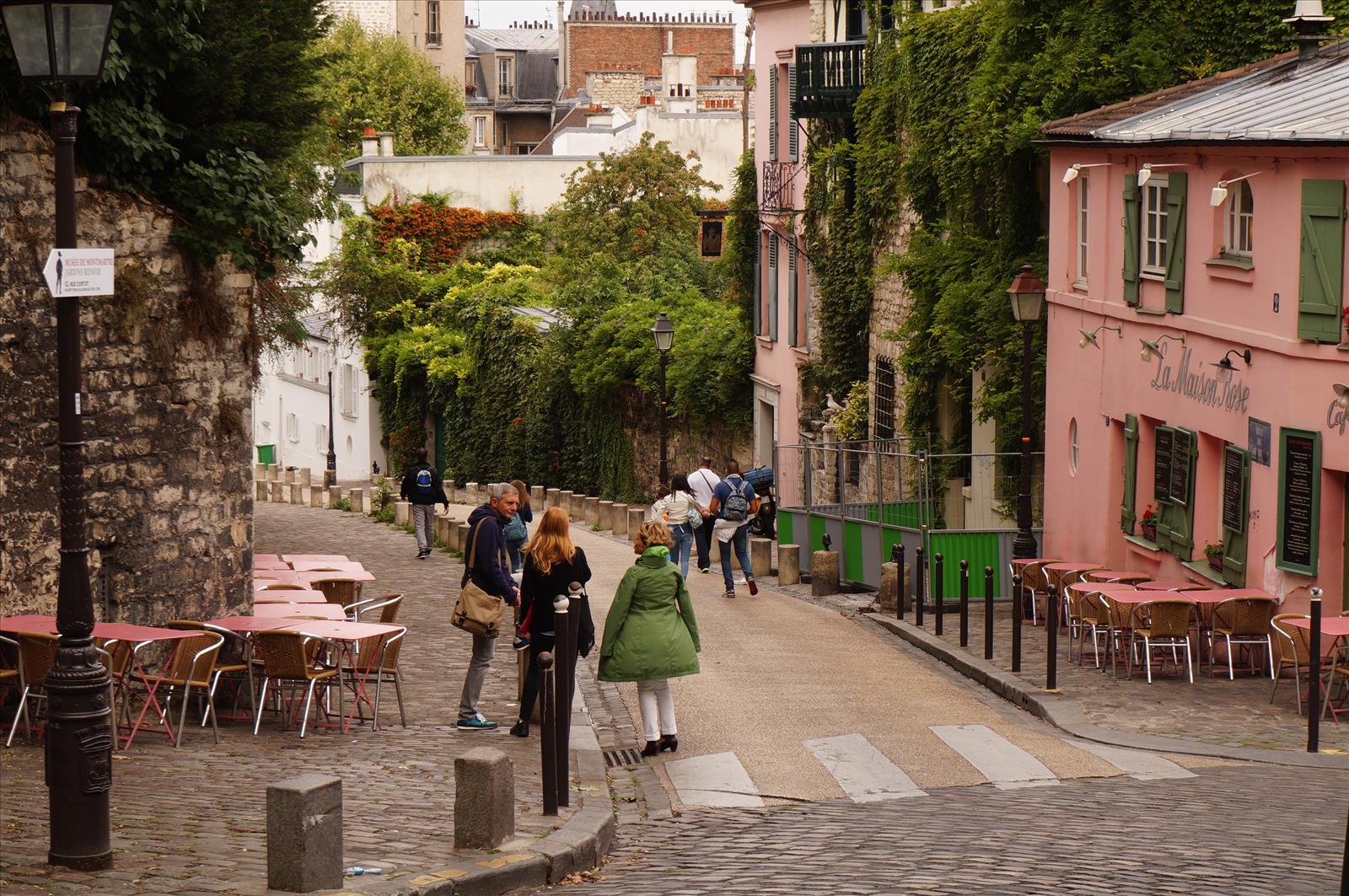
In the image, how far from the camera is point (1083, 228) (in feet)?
64.1

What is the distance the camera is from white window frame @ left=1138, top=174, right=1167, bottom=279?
17.2m

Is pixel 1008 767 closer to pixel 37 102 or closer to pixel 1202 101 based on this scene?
pixel 37 102

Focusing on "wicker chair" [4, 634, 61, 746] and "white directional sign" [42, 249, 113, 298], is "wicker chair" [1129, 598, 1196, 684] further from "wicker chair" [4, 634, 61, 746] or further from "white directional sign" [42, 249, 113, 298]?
"white directional sign" [42, 249, 113, 298]

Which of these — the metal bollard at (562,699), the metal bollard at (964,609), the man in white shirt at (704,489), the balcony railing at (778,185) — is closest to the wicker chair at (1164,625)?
the metal bollard at (964,609)

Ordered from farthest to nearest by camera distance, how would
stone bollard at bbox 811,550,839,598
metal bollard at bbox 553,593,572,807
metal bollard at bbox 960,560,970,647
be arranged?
stone bollard at bbox 811,550,839,598 < metal bollard at bbox 960,560,970,647 < metal bollard at bbox 553,593,572,807

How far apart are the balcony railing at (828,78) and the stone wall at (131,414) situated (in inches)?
685

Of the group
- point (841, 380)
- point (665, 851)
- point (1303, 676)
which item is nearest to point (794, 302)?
point (841, 380)

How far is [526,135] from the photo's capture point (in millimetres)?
101625

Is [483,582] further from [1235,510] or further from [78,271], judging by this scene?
[1235,510]

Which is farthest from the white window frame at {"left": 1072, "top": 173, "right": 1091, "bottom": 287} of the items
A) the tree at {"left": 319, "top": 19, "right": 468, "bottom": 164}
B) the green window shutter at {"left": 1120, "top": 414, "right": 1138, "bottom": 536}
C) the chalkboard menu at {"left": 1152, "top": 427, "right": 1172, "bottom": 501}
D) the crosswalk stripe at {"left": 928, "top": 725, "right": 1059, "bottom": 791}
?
the tree at {"left": 319, "top": 19, "right": 468, "bottom": 164}

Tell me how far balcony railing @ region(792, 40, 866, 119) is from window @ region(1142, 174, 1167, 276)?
12037 millimetres

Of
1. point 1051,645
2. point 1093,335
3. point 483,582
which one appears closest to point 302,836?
point 483,582

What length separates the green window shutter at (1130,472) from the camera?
58.0 ft

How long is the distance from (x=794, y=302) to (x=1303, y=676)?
19916mm
